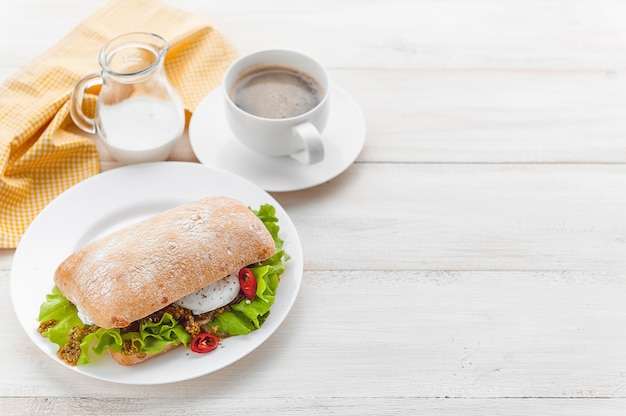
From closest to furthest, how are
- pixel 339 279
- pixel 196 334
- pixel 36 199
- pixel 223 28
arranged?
pixel 196 334
pixel 339 279
pixel 36 199
pixel 223 28

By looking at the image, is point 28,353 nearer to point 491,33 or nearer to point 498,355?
point 498,355

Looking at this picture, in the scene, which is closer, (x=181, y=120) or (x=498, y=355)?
(x=498, y=355)

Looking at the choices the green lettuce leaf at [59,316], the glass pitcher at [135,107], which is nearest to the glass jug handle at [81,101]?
the glass pitcher at [135,107]

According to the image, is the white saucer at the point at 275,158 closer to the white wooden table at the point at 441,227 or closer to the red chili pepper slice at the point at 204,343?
the white wooden table at the point at 441,227

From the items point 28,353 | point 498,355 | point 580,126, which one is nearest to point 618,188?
point 580,126

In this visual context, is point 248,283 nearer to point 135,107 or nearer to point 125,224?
point 125,224

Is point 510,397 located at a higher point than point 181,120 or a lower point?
lower
